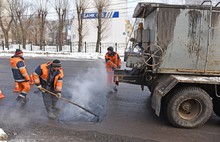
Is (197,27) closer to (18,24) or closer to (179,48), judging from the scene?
(179,48)

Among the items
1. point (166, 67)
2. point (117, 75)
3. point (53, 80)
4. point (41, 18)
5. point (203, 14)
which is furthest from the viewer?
point (41, 18)

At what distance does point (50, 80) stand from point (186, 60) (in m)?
2.79

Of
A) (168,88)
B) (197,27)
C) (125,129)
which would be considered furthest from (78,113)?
(197,27)

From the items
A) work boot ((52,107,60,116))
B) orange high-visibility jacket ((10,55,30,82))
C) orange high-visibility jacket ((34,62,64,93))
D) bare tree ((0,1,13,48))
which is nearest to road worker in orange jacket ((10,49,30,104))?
orange high-visibility jacket ((10,55,30,82))

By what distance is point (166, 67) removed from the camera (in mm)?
4707

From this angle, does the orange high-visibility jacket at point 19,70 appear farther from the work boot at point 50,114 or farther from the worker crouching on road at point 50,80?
the work boot at point 50,114

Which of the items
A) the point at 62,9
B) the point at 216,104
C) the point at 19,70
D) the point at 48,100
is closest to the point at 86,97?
the point at 48,100

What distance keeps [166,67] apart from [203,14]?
1162mm

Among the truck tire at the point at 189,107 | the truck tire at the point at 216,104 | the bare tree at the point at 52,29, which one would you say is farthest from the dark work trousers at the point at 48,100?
the bare tree at the point at 52,29

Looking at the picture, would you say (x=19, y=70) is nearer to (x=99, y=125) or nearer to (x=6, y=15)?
(x=99, y=125)

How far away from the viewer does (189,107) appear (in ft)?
15.8

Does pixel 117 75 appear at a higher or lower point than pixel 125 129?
higher

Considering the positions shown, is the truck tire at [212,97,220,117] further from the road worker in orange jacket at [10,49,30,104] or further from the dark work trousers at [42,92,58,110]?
the road worker in orange jacket at [10,49,30,104]

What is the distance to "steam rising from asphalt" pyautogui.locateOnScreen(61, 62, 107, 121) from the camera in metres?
5.30
